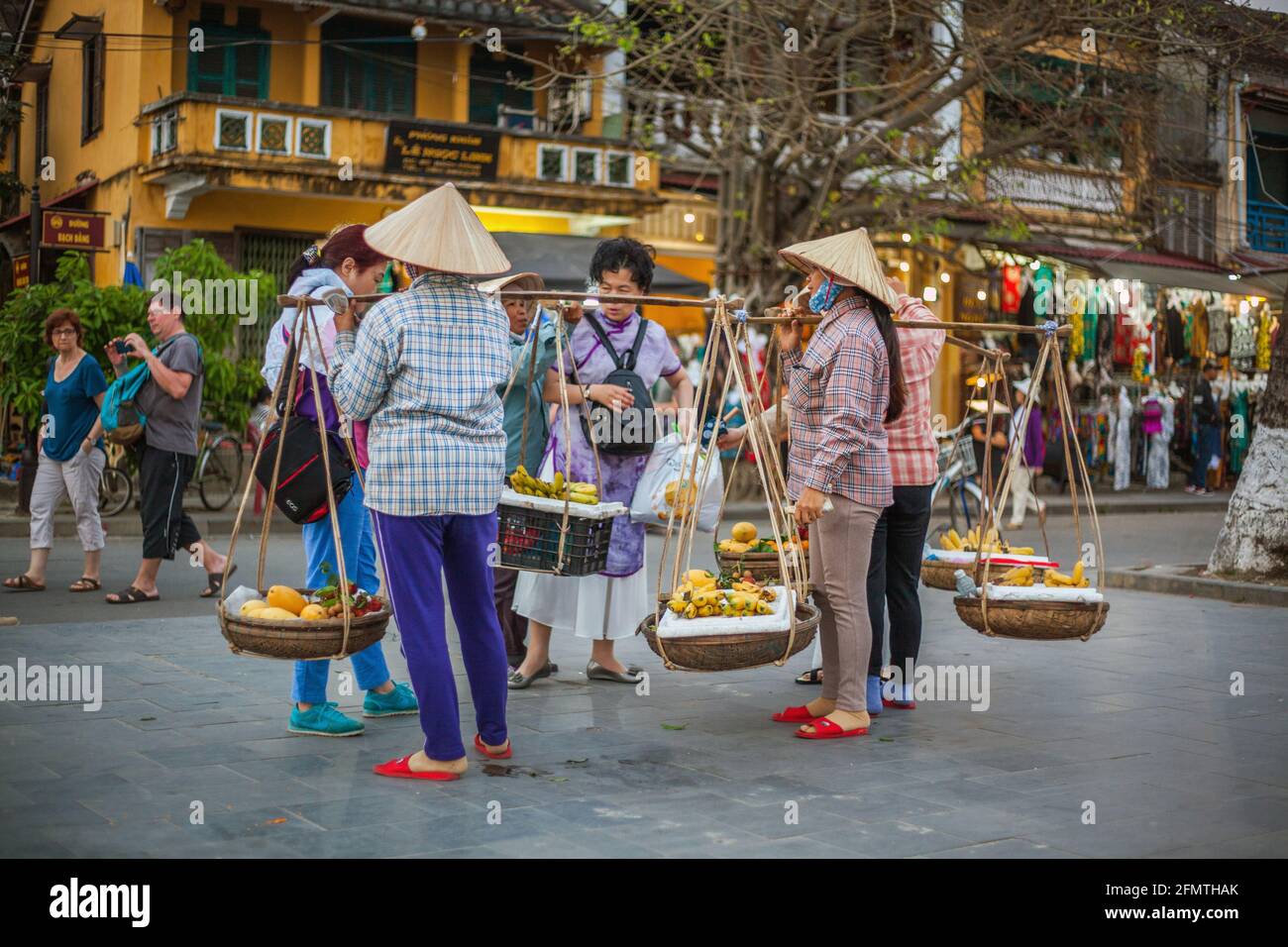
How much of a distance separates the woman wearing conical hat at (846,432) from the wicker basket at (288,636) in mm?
1849

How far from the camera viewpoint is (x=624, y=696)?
6898 mm

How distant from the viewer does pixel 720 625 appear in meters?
5.48

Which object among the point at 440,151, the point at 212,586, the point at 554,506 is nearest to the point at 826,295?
the point at 554,506

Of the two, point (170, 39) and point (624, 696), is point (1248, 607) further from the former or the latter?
Result: point (170, 39)

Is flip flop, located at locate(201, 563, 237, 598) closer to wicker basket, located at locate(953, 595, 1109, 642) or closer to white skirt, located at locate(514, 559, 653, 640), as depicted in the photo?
white skirt, located at locate(514, 559, 653, 640)

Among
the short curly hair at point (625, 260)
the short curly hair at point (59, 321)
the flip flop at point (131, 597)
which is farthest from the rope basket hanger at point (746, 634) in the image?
the short curly hair at point (59, 321)

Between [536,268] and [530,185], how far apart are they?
13.1 feet

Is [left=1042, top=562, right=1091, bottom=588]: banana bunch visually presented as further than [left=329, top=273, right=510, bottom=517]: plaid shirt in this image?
Yes

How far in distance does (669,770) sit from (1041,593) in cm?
183

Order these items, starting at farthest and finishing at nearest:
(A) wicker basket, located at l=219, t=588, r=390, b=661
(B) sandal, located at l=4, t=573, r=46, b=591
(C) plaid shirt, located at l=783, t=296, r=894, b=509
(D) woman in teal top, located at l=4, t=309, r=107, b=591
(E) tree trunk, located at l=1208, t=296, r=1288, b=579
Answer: (E) tree trunk, located at l=1208, t=296, r=1288, b=579
(B) sandal, located at l=4, t=573, r=46, b=591
(D) woman in teal top, located at l=4, t=309, r=107, b=591
(C) plaid shirt, located at l=783, t=296, r=894, b=509
(A) wicker basket, located at l=219, t=588, r=390, b=661

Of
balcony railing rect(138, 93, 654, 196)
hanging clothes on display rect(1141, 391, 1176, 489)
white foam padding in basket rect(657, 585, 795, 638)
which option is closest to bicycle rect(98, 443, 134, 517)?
balcony railing rect(138, 93, 654, 196)

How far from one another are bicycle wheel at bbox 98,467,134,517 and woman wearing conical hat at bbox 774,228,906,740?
1110 cm

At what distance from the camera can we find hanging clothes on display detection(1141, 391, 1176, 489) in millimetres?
24766

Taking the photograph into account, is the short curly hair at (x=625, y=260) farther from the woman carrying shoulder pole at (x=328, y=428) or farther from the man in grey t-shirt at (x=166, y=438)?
the man in grey t-shirt at (x=166, y=438)
